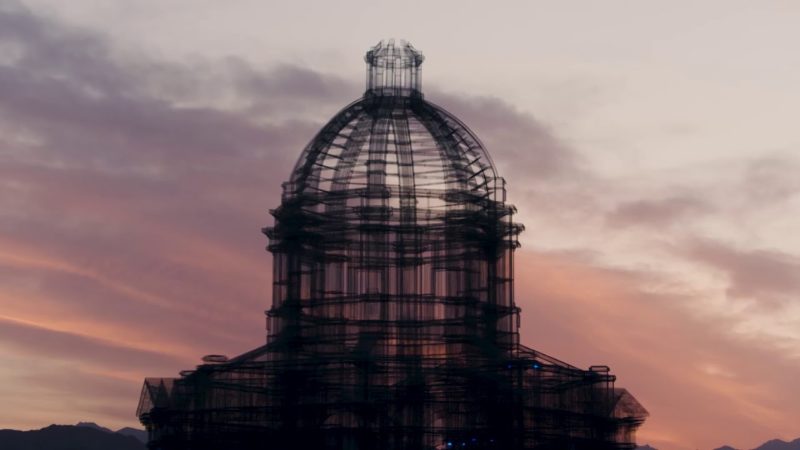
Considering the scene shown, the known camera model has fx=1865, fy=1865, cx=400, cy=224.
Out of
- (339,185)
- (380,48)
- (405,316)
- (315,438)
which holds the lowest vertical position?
(315,438)

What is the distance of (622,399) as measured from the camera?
161 meters

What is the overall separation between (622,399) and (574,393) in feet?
25.6

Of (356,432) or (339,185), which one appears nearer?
(356,432)

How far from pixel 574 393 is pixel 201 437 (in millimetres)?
30937

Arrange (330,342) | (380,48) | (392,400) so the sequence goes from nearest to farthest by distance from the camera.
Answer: (392,400)
(330,342)
(380,48)

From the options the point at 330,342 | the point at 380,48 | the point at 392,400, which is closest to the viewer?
the point at 392,400

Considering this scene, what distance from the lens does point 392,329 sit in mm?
158000

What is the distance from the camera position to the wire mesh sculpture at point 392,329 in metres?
149

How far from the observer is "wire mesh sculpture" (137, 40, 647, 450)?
488 feet

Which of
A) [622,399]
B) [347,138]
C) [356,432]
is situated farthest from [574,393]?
[347,138]

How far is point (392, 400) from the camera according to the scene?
147375 millimetres

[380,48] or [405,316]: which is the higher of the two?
[380,48]

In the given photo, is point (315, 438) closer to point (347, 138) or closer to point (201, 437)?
point (201, 437)

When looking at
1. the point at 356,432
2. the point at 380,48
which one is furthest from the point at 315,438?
the point at 380,48
